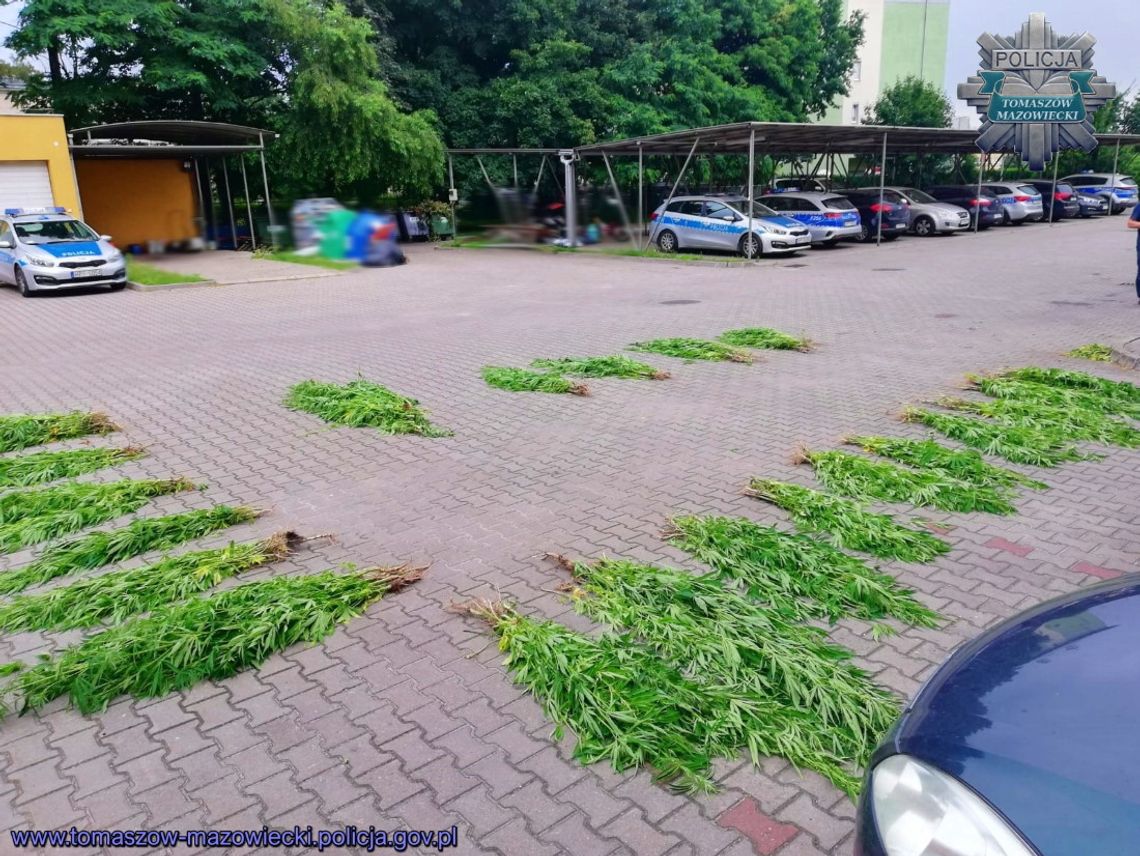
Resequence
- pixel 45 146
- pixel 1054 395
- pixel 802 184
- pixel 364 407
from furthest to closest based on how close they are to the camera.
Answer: pixel 802 184, pixel 45 146, pixel 1054 395, pixel 364 407

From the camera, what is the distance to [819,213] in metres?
25.2

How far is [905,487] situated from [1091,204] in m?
35.1

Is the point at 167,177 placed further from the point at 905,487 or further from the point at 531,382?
the point at 905,487

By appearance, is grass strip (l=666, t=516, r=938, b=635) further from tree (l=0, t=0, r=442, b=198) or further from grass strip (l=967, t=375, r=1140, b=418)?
tree (l=0, t=0, r=442, b=198)

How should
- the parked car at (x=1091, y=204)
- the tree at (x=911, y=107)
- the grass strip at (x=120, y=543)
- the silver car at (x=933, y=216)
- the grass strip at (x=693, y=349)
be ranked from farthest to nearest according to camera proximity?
the tree at (x=911, y=107)
the parked car at (x=1091, y=204)
the silver car at (x=933, y=216)
the grass strip at (x=693, y=349)
the grass strip at (x=120, y=543)

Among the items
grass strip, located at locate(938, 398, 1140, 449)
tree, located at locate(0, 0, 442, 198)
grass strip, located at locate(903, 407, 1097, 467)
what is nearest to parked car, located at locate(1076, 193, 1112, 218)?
tree, located at locate(0, 0, 442, 198)

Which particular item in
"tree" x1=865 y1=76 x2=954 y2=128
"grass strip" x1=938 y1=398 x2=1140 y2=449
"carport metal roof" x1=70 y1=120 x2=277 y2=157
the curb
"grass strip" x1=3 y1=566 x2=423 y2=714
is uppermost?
"tree" x1=865 y1=76 x2=954 y2=128

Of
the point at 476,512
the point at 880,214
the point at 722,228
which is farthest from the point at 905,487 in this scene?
the point at 880,214

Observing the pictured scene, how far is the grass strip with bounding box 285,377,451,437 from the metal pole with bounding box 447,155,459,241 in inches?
897

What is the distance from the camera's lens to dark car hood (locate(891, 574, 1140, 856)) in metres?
1.73

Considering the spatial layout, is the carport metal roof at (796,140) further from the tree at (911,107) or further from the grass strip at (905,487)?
the grass strip at (905,487)

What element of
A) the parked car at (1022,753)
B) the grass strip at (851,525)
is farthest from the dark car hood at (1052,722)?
the grass strip at (851,525)

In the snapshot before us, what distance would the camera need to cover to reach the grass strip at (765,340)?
1102cm

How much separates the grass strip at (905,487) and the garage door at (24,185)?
23.1 m
